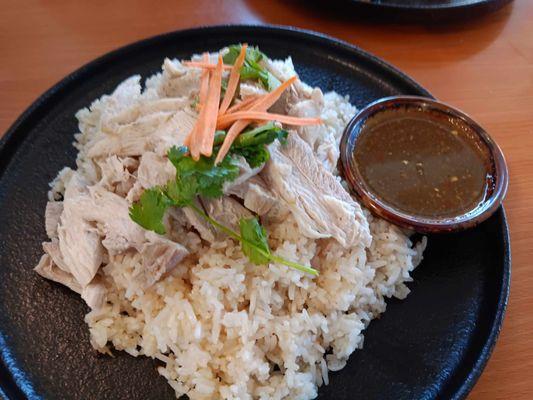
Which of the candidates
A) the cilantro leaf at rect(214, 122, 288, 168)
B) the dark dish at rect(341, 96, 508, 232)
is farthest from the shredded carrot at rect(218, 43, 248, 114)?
the dark dish at rect(341, 96, 508, 232)

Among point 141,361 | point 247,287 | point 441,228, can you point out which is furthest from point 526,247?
point 141,361

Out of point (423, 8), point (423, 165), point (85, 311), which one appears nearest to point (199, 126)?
point (85, 311)

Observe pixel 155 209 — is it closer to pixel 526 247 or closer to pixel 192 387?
pixel 192 387

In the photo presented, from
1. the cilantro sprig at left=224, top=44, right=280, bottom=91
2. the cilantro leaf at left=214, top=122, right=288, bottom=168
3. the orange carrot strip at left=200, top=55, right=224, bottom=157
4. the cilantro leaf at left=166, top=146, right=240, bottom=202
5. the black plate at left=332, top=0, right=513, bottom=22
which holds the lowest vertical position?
the cilantro leaf at left=166, top=146, right=240, bottom=202

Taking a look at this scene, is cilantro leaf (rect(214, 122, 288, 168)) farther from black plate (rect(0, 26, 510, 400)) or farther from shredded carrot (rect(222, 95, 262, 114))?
black plate (rect(0, 26, 510, 400))

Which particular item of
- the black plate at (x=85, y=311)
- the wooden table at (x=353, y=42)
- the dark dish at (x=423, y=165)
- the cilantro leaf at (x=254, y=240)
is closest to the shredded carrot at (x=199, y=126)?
the cilantro leaf at (x=254, y=240)

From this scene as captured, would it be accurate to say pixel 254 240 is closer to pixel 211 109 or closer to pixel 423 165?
pixel 211 109
